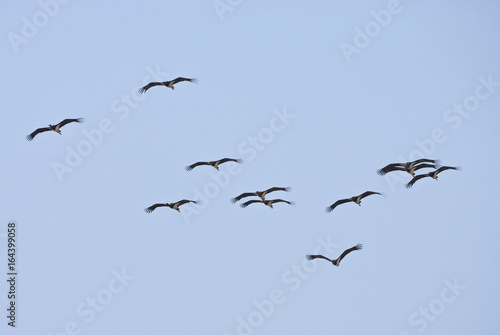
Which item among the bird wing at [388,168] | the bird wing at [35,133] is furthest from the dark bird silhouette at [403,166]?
the bird wing at [35,133]

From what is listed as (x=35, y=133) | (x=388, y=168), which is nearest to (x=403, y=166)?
(x=388, y=168)

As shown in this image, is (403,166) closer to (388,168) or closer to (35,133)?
(388,168)

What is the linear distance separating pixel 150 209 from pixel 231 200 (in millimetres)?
6479

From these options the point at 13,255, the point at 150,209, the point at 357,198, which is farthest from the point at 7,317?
the point at 357,198

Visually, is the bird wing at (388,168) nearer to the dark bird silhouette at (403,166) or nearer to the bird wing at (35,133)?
the dark bird silhouette at (403,166)

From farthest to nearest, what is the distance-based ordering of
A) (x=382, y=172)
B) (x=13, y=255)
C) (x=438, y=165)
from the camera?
(x=13, y=255)
(x=438, y=165)
(x=382, y=172)

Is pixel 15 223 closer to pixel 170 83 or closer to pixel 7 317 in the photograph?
pixel 7 317

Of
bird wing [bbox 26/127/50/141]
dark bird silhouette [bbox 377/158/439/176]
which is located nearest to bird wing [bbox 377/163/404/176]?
dark bird silhouette [bbox 377/158/439/176]

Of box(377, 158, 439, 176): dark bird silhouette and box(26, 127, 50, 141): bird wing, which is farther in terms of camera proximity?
box(26, 127, 50, 141): bird wing

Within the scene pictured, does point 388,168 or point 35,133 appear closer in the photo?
point 388,168

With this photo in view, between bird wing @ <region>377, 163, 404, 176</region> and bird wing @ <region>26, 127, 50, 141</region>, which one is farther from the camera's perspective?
bird wing @ <region>26, 127, 50, 141</region>

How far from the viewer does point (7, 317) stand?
114062 mm

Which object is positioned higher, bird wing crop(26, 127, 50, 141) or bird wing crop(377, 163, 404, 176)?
bird wing crop(26, 127, 50, 141)

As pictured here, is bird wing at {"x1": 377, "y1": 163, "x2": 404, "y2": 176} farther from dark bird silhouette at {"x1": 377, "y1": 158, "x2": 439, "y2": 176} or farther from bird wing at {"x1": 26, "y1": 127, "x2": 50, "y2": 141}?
bird wing at {"x1": 26, "y1": 127, "x2": 50, "y2": 141}
